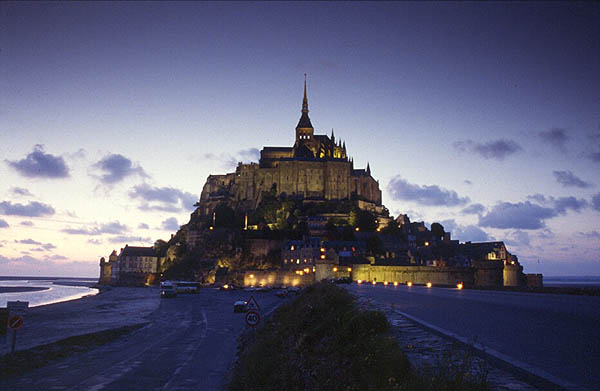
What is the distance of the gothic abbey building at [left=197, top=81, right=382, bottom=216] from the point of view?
138500 millimetres

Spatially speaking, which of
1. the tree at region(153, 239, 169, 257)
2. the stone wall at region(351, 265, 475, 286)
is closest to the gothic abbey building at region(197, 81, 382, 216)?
the tree at region(153, 239, 169, 257)

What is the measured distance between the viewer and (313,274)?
89.2 meters

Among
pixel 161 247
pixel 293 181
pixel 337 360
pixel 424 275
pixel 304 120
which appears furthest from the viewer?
pixel 304 120

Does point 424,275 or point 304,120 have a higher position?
point 304,120

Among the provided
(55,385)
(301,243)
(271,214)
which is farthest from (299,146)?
(55,385)

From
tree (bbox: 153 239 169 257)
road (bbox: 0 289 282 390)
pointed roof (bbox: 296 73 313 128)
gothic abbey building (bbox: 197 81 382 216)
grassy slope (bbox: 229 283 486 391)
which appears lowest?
road (bbox: 0 289 282 390)

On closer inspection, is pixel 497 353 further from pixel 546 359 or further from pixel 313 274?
pixel 313 274

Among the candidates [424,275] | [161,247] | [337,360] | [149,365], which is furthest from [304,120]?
[337,360]

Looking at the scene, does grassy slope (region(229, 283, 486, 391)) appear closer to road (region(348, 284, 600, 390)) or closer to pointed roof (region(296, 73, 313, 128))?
road (region(348, 284, 600, 390))

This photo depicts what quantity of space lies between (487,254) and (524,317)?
10574 centimetres

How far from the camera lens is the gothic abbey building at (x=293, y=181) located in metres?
138

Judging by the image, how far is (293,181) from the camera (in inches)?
5482

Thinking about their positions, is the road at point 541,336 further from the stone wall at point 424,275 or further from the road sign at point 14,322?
the stone wall at point 424,275

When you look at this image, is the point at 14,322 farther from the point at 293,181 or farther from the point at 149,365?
the point at 293,181
